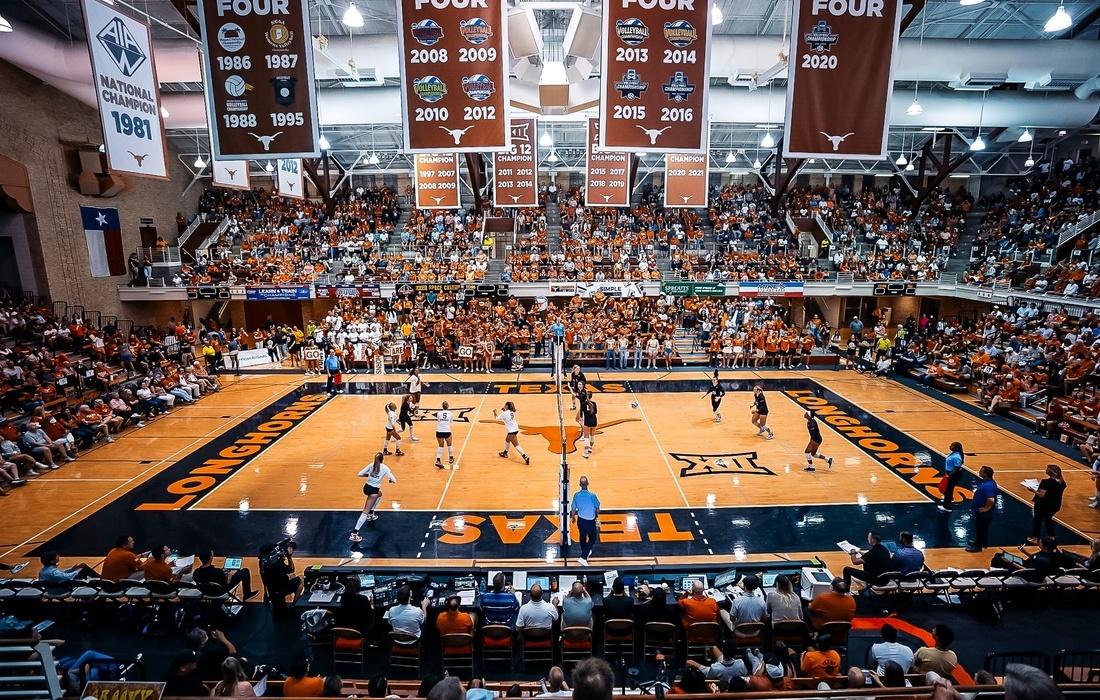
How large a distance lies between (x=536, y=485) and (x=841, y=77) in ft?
30.2

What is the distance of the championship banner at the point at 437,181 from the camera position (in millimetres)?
20891

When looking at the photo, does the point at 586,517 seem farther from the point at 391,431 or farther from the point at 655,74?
the point at 655,74

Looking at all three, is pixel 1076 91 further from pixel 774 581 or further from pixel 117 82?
pixel 117 82

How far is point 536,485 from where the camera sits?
12141 millimetres

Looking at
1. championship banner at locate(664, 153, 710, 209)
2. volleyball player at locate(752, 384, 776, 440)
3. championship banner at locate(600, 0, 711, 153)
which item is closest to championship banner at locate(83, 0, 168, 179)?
championship banner at locate(600, 0, 711, 153)

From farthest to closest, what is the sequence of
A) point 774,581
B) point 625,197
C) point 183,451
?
point 625,197 → point 183,451 → point 774,581

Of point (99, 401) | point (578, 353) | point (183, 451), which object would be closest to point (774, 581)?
point (183, 451)

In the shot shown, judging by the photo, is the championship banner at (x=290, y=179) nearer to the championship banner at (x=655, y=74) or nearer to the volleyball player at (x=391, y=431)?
the volleyball player at (x=391, y=431)

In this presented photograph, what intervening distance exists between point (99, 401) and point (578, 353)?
15934 mm

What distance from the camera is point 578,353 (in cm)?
2355

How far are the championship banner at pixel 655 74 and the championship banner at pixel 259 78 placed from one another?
462 cm

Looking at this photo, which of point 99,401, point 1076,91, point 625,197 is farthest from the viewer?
point 1076,91

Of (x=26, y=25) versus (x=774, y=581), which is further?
(x=26, y=25)

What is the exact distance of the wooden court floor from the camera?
392 inches
